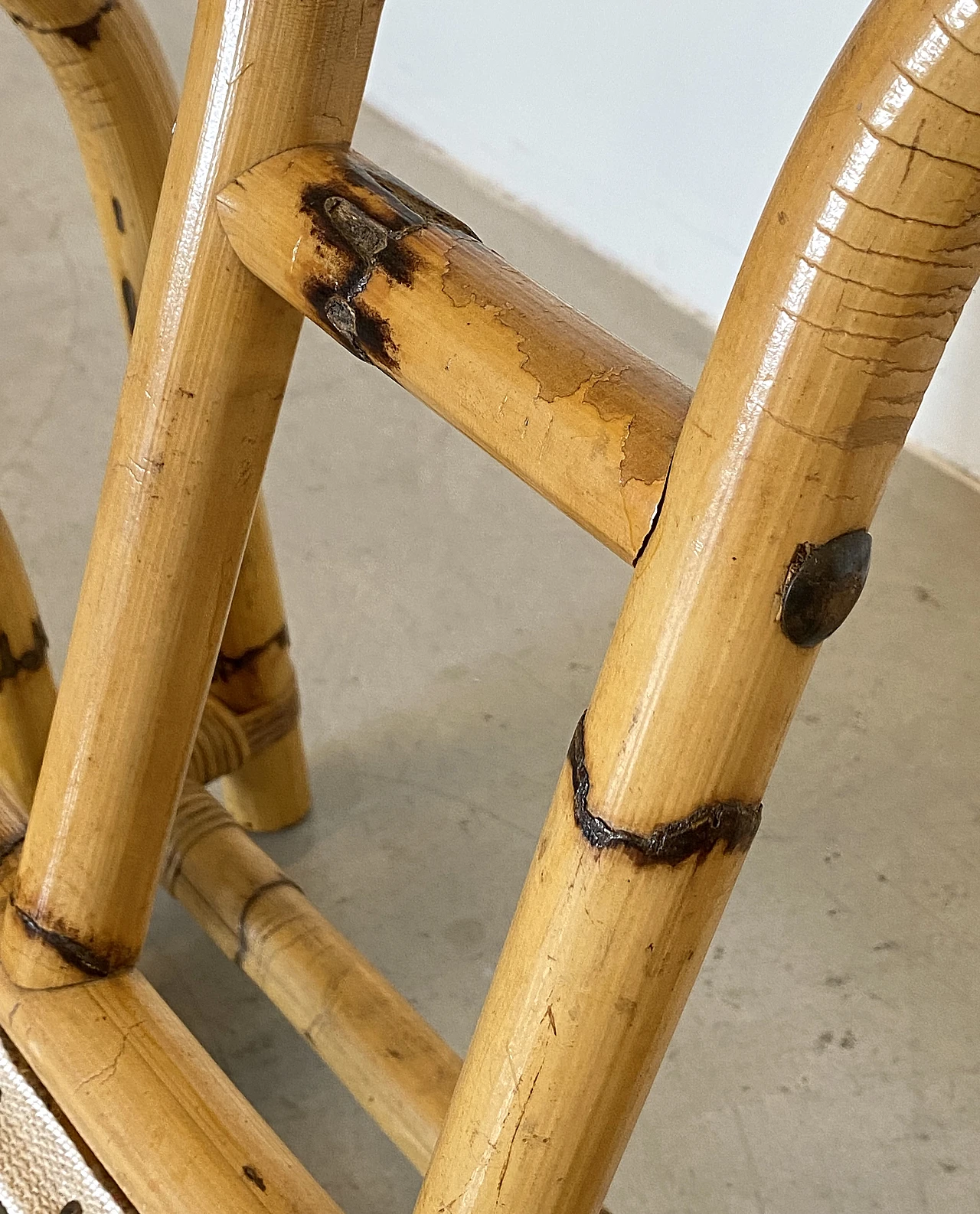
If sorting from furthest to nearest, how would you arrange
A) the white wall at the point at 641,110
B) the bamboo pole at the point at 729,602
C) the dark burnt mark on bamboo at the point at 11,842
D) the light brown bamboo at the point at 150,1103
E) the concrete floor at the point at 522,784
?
the white wall at the point at 641,110, the concrete floor at the point at 522,784, the dark burnt mark on bamboo at the point at 11,842, the light brown bamboo at the point at 150,1103, the bamboo pole at the point at 729,602

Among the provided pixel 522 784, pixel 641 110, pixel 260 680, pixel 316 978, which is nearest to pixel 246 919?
pixel 316 978

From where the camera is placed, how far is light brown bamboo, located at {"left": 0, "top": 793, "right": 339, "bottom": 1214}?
51 cm

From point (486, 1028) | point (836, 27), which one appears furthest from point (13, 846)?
point (836, 27)

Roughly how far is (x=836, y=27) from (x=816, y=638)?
1190 mm

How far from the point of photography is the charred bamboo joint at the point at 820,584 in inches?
11.9

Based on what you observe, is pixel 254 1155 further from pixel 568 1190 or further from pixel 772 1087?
pixel 772 1087

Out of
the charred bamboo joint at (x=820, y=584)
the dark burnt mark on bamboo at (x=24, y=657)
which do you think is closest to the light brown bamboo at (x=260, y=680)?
the dark burnt mark on bamboo at (x=24, y=657)

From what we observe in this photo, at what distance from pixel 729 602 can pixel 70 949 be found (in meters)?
0.38

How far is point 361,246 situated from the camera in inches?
15.5

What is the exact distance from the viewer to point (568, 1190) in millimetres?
385

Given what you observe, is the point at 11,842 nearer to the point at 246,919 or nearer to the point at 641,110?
the point at 246,919

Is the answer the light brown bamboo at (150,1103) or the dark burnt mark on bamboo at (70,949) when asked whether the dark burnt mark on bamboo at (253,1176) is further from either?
the dark burnt mark on bamboo at (70,949)

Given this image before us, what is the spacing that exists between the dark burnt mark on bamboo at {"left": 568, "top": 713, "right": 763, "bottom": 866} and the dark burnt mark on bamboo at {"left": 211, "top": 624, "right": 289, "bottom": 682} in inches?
20.4

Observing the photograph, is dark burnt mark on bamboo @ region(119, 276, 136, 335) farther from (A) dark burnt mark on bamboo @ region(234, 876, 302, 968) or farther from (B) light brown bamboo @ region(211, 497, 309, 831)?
(A) dark burnt mark on bamboo @ region(234, 876, 302, 968)
